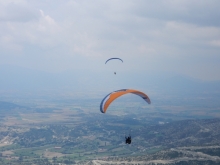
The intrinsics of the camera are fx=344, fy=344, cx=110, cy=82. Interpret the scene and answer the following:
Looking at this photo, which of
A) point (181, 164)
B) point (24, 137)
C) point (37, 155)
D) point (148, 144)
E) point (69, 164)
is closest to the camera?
point (181, 164)

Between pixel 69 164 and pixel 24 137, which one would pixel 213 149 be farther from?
pixel 24 137

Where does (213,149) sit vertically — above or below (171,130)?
below

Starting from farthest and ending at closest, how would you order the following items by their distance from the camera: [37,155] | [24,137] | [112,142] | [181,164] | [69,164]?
[24,137]
[112,142]
[37,155]
[69,164]
[181,164]

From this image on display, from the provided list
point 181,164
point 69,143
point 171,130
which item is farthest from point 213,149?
point 69,143

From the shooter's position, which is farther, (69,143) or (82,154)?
(69,143)

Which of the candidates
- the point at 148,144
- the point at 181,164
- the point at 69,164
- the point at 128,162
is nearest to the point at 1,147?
the point at 69,164

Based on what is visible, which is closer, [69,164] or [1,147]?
[69,164]

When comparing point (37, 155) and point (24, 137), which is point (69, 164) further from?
point (24, 137)

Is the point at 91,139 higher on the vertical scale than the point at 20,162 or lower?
higher

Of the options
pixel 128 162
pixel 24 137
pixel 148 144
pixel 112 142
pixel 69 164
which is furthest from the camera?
pixel 24 137
